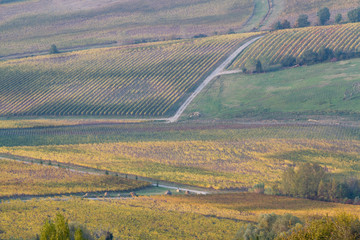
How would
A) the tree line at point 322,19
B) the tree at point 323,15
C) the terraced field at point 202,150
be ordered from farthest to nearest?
the tree at point 323,15, the tree line at point 322,19, the terraced field at point 202,150

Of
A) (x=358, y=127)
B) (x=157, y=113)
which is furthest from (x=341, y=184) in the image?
(x=157, y=113)

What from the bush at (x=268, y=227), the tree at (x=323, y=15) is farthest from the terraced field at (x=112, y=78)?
the bush at (x=268, y=227)

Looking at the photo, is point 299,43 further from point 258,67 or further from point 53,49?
point 53,49

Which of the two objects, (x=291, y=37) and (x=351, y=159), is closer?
(x=351, y=159)

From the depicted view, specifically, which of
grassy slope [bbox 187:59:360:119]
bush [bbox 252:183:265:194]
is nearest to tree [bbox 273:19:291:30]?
grassy slope [bbox 187:59:360:119]

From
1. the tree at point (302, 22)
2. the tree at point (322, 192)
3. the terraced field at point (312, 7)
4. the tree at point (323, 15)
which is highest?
the terraced field at point (312, 7)

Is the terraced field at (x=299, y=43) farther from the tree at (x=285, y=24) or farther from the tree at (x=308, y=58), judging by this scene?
the tree at (x=285, y=24)

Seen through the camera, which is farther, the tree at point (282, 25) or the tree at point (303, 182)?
the tree at point (282, 25)

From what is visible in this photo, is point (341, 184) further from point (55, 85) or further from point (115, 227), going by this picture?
point (55, 85)
